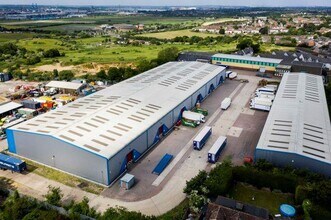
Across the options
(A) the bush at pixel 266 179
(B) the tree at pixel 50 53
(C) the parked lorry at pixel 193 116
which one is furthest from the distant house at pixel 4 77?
(A) the bush at pixel 266 179

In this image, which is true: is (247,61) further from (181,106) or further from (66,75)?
(66,75)

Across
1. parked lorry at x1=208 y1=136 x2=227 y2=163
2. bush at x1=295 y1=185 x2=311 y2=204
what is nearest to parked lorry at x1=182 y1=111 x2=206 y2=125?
parked lorry at x1=208 y1=136 x2=227 y2=163

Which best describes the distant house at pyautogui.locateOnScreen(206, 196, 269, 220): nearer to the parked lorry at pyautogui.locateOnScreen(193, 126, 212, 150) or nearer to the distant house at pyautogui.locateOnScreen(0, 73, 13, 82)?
the parked lorry at pyautogui.locateOnScreen(193, 126, 212, 150)

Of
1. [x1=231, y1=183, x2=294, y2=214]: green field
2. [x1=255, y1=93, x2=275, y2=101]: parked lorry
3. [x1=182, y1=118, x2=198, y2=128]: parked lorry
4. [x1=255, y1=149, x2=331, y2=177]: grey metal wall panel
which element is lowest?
[x1=231, y1=183, x2=294, y2=214]: green field

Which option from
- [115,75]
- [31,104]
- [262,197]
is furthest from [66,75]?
[262,197]

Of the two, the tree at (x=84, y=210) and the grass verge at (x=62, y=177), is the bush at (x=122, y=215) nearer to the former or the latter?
the tree at (x=84, y=210)

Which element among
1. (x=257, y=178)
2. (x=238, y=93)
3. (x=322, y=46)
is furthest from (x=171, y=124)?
(x=322, y=46)
